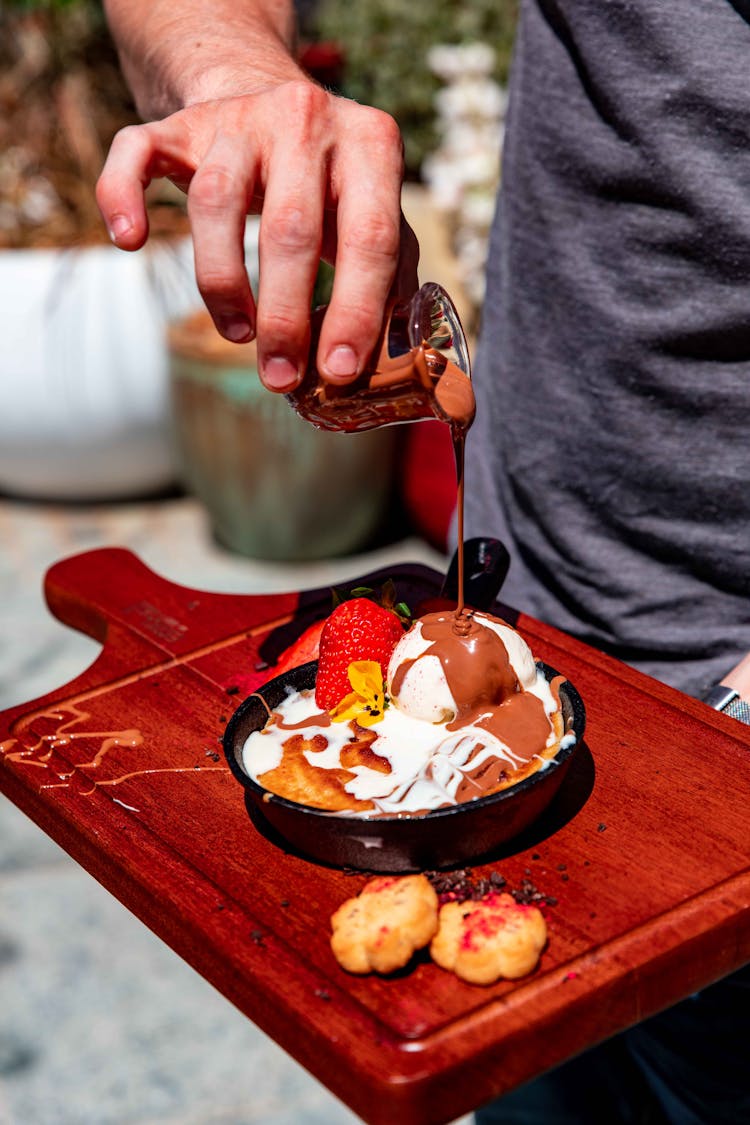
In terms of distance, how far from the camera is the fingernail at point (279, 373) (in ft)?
4.98

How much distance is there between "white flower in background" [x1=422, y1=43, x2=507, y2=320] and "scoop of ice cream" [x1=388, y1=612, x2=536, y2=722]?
3.43m

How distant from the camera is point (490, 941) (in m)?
1.28

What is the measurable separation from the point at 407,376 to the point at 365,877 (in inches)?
23.2

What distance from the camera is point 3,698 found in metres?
4.04

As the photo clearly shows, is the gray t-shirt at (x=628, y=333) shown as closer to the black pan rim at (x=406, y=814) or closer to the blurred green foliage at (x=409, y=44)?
the black pan rim at (x=406, y=814)

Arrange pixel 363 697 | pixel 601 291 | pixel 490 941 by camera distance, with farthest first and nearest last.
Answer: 1. pixel 601 291
2. pixel 363 697
3. pixel 490 941

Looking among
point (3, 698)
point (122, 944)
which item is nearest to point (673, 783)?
point (122, 944)

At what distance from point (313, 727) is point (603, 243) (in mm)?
911

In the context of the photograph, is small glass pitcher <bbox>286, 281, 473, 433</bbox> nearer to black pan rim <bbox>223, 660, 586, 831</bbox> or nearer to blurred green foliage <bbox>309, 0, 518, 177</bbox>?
black pan rim <bbox>223, 660, 586, 831</bbox>

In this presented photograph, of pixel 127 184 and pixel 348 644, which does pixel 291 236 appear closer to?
pixel 127 184

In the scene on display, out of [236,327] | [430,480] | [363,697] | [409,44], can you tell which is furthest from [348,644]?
[409,44]

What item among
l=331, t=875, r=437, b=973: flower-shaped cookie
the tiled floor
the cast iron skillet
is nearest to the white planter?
the tiled floor

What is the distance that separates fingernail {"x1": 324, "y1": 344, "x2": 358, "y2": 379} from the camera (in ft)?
4.90

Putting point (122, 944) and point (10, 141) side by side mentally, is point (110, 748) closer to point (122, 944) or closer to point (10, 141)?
point (122, 944)
